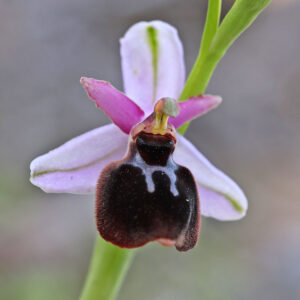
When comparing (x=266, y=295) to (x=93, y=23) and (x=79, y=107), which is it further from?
(x=93, y=23)

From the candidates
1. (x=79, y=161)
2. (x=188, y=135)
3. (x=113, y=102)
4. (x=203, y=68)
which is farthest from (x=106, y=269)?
(x=188, y=135)

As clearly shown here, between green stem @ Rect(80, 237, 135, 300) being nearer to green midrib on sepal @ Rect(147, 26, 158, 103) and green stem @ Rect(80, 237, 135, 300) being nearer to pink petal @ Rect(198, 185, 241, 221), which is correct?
pink petal @ Rect(198, 185, 241, 221)

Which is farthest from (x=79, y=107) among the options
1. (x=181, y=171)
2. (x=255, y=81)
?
(x=181, y=171)

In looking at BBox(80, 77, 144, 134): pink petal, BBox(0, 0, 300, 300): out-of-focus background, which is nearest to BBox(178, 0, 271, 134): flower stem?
BBox(80, 77, 144, 134): pink petal

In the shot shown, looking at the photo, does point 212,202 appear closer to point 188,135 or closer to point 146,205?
point 146,205

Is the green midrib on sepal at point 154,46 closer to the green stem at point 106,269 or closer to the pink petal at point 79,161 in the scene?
the pink petal at point 79,161

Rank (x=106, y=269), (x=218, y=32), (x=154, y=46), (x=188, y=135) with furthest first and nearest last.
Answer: (x=188, y=135), (x=154, y=46), (x=106, y=269), (x=218, y=32)
